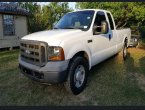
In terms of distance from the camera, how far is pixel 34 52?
4930 millimetres

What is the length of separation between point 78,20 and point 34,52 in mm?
1922

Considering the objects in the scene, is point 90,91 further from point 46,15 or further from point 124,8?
point 46,15

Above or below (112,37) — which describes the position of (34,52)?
below

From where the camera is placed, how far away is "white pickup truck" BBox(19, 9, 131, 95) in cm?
463

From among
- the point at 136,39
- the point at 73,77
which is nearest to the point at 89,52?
the point at 73,77

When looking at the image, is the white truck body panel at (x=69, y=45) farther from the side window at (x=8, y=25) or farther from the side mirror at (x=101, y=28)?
the side window at (x=8, y=25)

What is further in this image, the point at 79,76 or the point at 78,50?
the point at 79,76

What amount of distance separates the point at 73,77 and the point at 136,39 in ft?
33.4

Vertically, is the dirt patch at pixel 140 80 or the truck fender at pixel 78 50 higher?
the truck fender at pixel 78 50

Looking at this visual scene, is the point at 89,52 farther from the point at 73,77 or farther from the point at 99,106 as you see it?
the point at 99,106

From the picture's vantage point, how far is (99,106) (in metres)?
4.67

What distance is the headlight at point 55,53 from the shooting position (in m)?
4.60

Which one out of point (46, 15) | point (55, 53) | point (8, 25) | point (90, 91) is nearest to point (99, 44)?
point (90, 91)

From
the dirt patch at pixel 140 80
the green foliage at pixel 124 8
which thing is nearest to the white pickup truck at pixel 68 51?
the dirt patch at pixel 140 80
